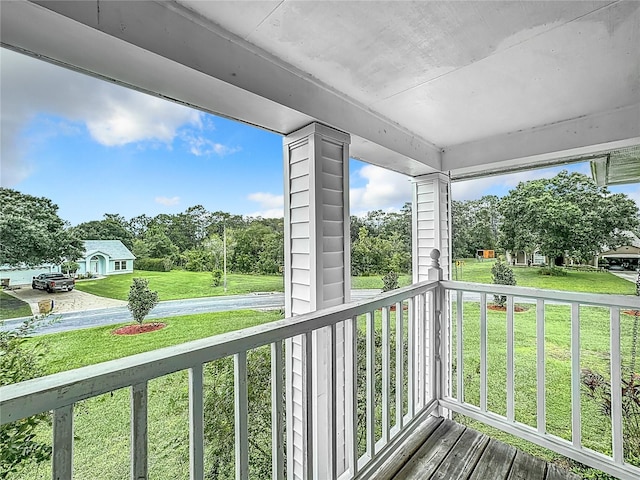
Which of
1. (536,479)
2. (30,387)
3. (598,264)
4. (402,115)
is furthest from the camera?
(598,264)

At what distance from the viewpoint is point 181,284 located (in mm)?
1579

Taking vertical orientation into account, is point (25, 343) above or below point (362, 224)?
below

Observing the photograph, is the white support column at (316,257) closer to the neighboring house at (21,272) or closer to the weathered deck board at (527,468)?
the weathered deck board at (527,468)

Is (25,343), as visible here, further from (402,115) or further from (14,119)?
(402,115)

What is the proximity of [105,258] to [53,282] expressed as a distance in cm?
20

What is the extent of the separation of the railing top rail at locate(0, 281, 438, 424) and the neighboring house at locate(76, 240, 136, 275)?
0.74 metres

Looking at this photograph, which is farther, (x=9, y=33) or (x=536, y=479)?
(x=536, y=479)

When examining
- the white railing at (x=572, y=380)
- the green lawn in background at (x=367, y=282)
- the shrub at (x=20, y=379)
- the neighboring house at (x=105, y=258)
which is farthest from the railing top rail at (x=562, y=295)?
the shrub at (x=20, y=379)

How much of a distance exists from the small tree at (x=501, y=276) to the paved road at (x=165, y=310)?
7.73ft

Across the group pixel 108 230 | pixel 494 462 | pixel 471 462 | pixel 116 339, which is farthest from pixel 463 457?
pixel 108 230

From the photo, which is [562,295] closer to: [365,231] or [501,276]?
[501,276]

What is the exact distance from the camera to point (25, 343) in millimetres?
1165

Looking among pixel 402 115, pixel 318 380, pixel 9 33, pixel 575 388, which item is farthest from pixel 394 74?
pixel 575 388

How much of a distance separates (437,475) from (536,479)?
1.79ft
